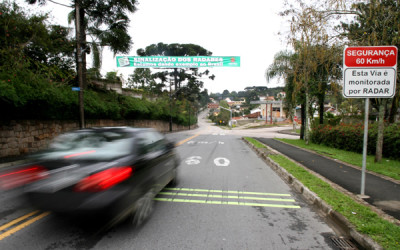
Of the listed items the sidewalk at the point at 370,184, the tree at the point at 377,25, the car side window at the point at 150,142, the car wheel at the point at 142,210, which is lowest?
the sidewalk at the point at 370,184

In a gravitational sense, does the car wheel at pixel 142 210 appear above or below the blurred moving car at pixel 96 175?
below

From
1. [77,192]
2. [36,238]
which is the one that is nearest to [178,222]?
[77,192]

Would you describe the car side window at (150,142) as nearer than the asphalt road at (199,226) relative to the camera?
No

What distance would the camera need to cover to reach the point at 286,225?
3797 mm

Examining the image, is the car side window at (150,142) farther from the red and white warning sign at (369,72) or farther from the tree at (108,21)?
the tree at (108,21)

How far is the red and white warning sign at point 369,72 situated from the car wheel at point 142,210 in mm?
4473

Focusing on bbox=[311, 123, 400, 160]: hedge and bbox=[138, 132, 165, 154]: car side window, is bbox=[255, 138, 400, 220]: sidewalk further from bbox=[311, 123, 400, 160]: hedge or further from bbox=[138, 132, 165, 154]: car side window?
bbox=[138, 132, 165, 154]: car side window

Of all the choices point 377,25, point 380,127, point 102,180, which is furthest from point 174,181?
point 377,25

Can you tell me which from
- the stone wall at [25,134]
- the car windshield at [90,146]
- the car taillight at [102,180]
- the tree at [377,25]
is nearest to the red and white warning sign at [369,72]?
the tree at [377,25]

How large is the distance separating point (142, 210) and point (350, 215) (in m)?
3.33

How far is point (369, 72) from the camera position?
4.88 meters

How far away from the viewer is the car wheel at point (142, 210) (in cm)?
359

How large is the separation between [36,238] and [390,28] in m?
11.3

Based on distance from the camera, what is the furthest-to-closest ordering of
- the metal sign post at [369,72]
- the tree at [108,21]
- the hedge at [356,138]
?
the tree at [108,21], the hedge at [356,138], the metal sign post at [369,72]
